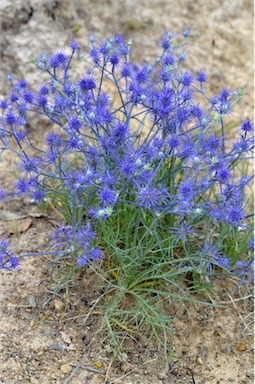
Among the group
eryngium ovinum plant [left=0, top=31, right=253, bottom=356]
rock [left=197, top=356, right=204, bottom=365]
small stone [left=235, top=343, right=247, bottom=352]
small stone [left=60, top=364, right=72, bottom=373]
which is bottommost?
small stone [left=60, top=364, right=72, bottom=373]

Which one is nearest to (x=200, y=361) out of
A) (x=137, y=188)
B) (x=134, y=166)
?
(x=137, y=188)

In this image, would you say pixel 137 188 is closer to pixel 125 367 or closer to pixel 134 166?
pixel 134 166

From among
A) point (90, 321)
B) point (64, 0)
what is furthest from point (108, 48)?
point (64, 0)

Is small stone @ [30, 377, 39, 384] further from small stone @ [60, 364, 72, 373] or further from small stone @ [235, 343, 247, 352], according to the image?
small stone @ [235, 343, 247, 352]

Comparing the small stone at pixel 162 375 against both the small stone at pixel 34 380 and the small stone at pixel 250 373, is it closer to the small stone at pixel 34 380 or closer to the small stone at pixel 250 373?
the small stone at pixel 250 373

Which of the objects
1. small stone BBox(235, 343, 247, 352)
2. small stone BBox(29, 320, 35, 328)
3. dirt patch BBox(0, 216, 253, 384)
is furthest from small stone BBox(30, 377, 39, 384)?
small stone BBox(235, 343, 247, 352)

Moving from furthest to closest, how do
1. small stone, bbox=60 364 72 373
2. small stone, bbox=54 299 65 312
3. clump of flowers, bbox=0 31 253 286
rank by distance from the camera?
small stone, bbox=54 299 65 312 → small stone, bbox=60 364 72 373 → clump of flowers, bbox=0 31 253 286

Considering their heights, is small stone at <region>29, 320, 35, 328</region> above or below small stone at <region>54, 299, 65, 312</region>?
below

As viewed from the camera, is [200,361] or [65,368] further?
[200,361]

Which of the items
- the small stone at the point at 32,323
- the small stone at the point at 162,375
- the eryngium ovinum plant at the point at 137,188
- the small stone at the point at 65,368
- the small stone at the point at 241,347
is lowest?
the small stone at the point at 65,368

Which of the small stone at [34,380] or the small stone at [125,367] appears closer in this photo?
the small stone at [34,380]

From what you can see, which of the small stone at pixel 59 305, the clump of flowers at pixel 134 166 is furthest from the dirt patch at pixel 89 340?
the clump of flowers at pixel 134 166
